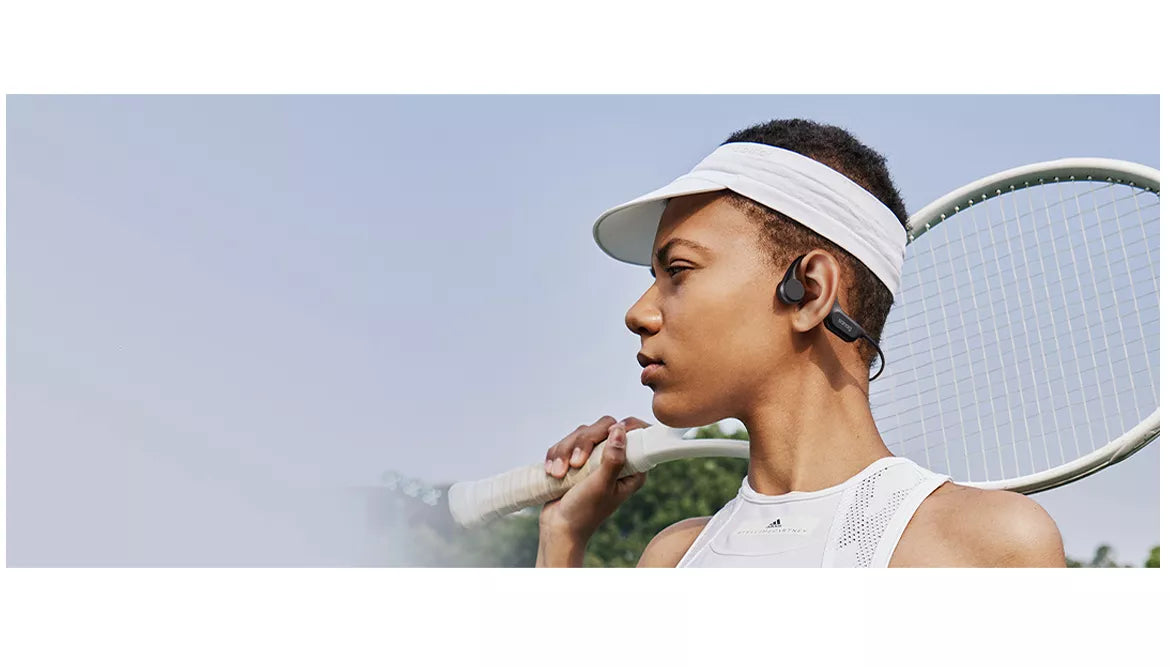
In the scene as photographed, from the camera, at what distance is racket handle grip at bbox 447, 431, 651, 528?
2645 mm

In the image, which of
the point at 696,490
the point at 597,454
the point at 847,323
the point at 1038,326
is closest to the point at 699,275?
the point at 847,323

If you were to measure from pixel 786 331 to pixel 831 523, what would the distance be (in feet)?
1.12

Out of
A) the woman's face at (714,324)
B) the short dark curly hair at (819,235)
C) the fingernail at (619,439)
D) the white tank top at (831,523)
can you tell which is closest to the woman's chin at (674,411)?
the woman's face at (714,324)

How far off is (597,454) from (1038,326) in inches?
38.3

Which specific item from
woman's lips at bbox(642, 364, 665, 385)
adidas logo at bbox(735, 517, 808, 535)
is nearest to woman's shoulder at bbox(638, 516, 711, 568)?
adidas logo at bbox(735, 517, 808, 535)

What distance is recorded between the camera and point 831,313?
2119mm

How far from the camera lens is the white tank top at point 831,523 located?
2.03 metres

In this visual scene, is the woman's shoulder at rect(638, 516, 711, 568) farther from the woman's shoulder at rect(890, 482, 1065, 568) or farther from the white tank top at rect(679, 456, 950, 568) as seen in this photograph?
the woman's shoulder at rect(890, 482, 1065, 568)

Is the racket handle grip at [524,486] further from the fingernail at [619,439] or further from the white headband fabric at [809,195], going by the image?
the white headband fabric at [809,195]

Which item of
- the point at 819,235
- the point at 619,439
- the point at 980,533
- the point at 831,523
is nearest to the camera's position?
the point at 980,533

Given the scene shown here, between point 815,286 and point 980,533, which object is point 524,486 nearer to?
point 815,286

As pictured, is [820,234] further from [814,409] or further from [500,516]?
[500,516]

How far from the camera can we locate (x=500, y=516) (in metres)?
2.77

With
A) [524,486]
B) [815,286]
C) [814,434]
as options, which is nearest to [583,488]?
[524,486]
